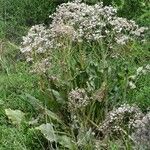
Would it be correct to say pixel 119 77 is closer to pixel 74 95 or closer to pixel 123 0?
pixel 74 95

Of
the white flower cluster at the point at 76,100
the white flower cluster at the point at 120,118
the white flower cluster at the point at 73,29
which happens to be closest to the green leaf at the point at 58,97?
the white flower cluster at the point at 73,29

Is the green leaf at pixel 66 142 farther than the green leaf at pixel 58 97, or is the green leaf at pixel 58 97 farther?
the green leaf at pixel 58 97

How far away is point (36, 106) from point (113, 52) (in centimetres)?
94

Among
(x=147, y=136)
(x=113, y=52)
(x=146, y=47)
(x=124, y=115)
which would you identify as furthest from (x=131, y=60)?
(x=147, y=136)

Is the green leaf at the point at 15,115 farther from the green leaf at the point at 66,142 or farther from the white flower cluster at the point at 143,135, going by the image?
the white flower cluster at the point at 143,135

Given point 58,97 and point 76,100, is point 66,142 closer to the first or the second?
point 76,100

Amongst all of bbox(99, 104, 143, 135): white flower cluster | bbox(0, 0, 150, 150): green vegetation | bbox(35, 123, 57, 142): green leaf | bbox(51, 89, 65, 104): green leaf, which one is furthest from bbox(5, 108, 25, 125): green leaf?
bbox(99, 104, 143, 135): white flower cluster

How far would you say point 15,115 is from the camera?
5512 millimetres

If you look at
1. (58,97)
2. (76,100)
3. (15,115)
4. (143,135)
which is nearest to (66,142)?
(76,100)

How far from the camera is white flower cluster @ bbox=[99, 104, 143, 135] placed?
427 centimetres

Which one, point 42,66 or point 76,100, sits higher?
point 42,66

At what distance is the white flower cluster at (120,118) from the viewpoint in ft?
14.0

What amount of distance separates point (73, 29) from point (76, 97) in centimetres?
82

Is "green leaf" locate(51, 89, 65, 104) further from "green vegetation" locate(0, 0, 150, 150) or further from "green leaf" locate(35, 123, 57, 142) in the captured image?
"green leaf" locate(35, 123, 57, 142)
